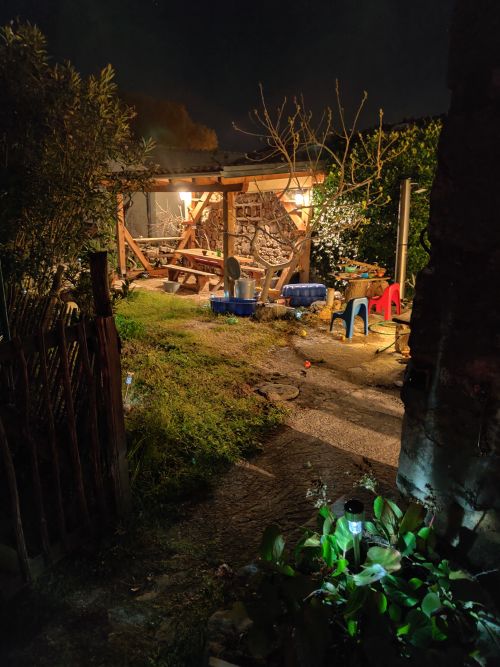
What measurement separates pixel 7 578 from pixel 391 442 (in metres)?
3.85

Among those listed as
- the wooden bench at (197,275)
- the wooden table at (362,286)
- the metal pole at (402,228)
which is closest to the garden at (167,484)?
the metal pole at (402,228)

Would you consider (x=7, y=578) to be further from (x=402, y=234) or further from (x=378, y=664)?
(x=402, y=234)

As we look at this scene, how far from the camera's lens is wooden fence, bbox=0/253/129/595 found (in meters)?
2.89

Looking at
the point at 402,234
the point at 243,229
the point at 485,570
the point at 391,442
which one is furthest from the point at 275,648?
the point at 243,229

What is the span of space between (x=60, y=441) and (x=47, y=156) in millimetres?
2498

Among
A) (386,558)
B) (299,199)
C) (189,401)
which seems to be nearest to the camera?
(386,558)

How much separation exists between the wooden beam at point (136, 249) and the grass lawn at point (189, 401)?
17.7 ft

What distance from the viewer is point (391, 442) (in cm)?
512

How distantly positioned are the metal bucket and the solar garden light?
821 centimetres

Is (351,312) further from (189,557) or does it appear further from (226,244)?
(189,557)

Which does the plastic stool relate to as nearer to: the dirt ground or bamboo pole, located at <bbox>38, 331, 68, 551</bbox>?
the dirt ground

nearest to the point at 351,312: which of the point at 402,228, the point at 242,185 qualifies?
the point at 402,228

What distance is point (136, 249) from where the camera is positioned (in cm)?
1462

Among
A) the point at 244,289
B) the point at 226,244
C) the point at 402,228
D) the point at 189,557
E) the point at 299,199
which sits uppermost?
the point at 299,199
